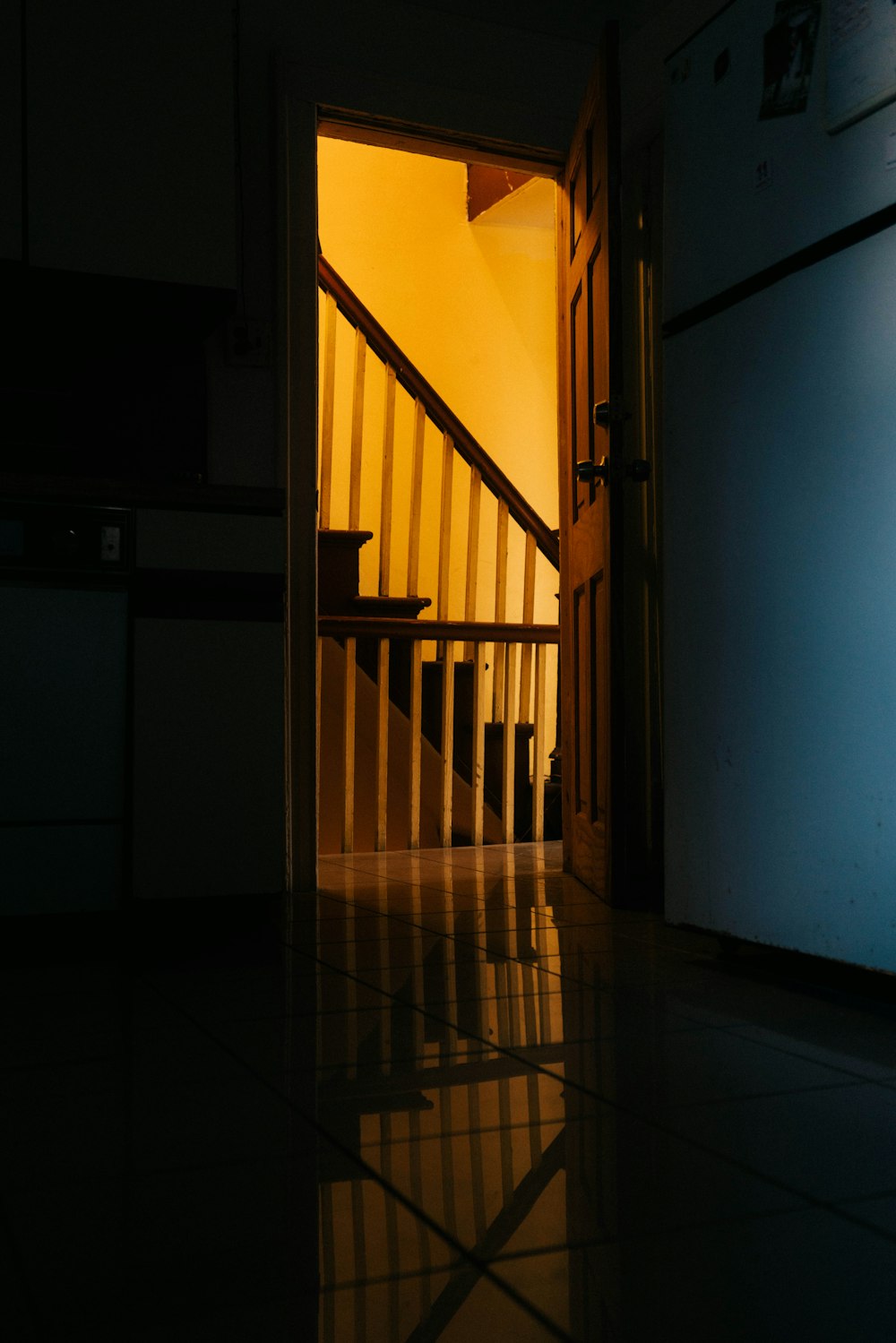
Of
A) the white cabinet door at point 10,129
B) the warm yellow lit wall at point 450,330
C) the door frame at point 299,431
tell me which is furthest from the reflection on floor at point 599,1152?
the warm yellow lit wall at point 450,330

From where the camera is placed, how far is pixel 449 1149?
3.84 feet

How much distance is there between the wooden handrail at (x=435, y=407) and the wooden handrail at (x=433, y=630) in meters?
0.06

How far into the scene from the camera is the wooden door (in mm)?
2770

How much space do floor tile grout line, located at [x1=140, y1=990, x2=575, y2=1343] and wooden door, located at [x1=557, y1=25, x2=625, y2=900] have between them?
4.96 ft

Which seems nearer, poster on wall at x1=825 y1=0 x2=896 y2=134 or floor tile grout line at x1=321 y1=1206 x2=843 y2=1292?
floor tile grout line at x1=321 y1=1206 x2=843 y2=1292

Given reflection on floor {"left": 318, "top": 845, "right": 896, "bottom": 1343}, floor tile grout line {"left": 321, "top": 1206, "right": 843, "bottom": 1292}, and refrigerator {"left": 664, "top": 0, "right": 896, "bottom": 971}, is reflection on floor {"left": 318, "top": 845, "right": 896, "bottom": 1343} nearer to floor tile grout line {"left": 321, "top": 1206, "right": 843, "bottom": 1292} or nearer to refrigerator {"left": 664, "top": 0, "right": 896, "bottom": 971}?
floor tile grout line {"left": 321, "top": 1206, "right": 843, "bottom": 1292}

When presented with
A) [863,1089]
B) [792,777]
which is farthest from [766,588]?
[863,1089]

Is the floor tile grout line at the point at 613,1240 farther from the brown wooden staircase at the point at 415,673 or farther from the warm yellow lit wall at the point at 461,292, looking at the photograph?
the warm yellow lit wall at the point at 461,292

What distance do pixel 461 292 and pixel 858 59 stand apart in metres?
3.74

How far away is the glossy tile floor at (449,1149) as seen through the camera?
2.78 feet

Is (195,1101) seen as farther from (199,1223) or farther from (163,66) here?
(163,66)

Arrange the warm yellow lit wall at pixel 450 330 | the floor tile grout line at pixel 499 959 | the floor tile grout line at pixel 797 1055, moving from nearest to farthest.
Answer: the floor tile grout line at pixel 797 1055
the floor tile grout line at pixel 499 959
the warm yellow lit wall at pixel 450 330

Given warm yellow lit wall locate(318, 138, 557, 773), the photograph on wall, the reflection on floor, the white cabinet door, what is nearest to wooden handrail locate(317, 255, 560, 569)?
warm yellow lit wall locate(318, 138, 557, 773)

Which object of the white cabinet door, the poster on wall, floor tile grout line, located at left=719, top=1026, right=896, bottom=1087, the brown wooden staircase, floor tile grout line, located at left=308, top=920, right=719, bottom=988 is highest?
the white cabinet door
